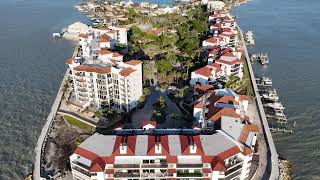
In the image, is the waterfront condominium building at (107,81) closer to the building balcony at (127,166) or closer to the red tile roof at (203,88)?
the red tile roof at (203,88)

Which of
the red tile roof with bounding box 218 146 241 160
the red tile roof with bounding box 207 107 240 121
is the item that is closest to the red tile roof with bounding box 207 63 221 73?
the red tile roof with bounding box 207 107 240 121

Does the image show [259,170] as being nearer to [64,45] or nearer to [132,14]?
[64,45]

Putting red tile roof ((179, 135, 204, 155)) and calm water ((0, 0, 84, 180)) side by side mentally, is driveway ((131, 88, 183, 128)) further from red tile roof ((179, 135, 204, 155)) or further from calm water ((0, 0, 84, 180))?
calm water ((0, 0, 84, 180))

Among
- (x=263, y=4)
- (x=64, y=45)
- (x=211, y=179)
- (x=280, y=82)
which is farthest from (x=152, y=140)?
(x=263, y=4)

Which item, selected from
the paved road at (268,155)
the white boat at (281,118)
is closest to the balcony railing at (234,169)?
the paved road at (268,155)

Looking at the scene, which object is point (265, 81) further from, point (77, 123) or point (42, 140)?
point (42, 140)
